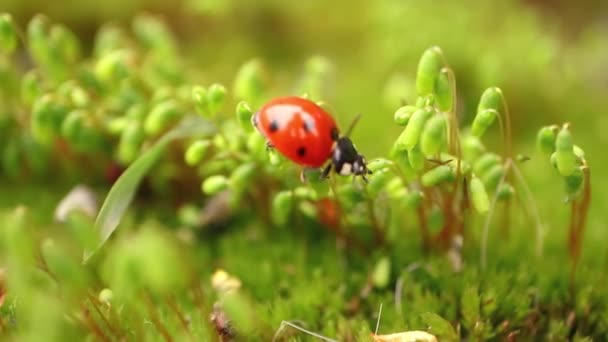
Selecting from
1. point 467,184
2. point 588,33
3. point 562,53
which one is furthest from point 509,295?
point 588,33

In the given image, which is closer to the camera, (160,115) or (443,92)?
(443,92)

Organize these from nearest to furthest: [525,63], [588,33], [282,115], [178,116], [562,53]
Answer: [282,115] → [178,116] → [525,63] → [562,53] → [588,33]

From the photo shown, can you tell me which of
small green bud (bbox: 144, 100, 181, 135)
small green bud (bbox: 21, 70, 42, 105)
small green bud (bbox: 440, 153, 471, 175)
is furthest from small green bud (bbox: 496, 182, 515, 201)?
small green bud (bbox: 21, 70, 42, 105)

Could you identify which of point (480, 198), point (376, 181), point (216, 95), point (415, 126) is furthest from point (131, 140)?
point (480, 198)

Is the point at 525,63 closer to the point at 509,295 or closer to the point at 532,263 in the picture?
the point at 532,263

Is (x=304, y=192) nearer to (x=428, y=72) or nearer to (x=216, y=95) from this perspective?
(x=216, y=95)

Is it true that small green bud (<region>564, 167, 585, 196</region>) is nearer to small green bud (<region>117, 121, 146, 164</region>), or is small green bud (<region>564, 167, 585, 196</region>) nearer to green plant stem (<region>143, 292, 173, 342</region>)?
green plant stem (<region>143, 292, 173, 342</region>)
